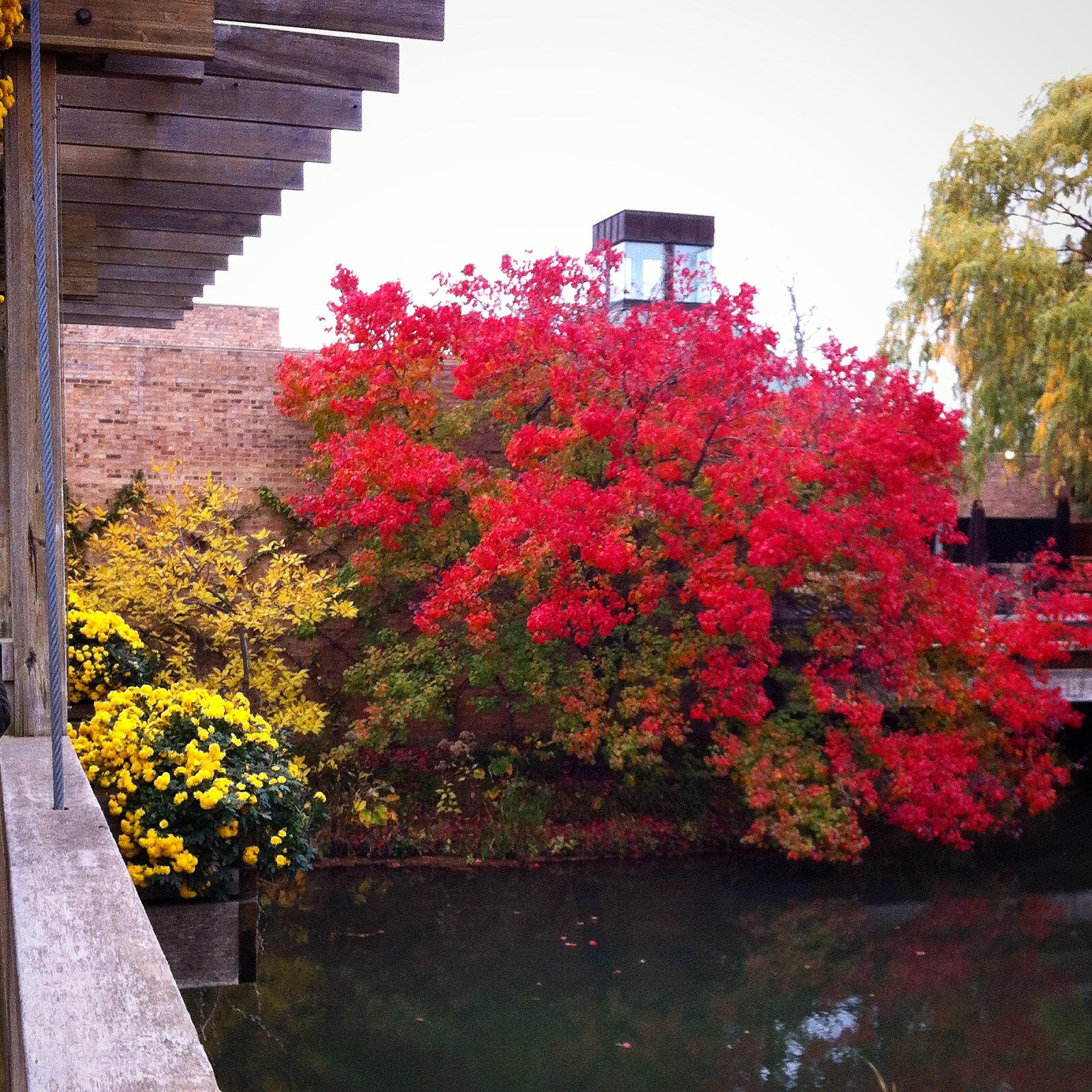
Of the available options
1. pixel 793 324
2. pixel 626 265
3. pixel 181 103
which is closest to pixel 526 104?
pixel 626 265

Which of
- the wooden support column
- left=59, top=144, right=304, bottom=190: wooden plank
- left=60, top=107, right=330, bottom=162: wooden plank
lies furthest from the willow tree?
the wooden support column

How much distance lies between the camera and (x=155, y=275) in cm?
713

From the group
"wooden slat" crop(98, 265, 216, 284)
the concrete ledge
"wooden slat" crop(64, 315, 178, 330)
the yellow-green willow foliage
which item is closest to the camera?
the concrete ledge

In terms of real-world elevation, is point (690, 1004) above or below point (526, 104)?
below

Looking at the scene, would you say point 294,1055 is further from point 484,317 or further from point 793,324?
point 793,324

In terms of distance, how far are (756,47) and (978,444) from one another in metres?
26.8

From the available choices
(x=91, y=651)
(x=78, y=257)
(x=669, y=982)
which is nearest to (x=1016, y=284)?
(x=669, y=982)

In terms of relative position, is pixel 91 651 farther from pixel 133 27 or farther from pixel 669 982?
pixel 669 982

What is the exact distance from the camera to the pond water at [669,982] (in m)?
8.08

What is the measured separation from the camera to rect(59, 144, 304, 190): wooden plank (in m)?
5.02

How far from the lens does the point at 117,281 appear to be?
7324mm

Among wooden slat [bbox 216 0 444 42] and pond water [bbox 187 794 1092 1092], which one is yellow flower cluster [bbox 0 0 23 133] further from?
pond water [bbox 187 794 1092 1092]

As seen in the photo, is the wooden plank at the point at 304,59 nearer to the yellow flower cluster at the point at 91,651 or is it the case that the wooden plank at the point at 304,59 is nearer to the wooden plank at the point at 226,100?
the wooden plank at the point at 226,100

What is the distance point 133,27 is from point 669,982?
298 inches
